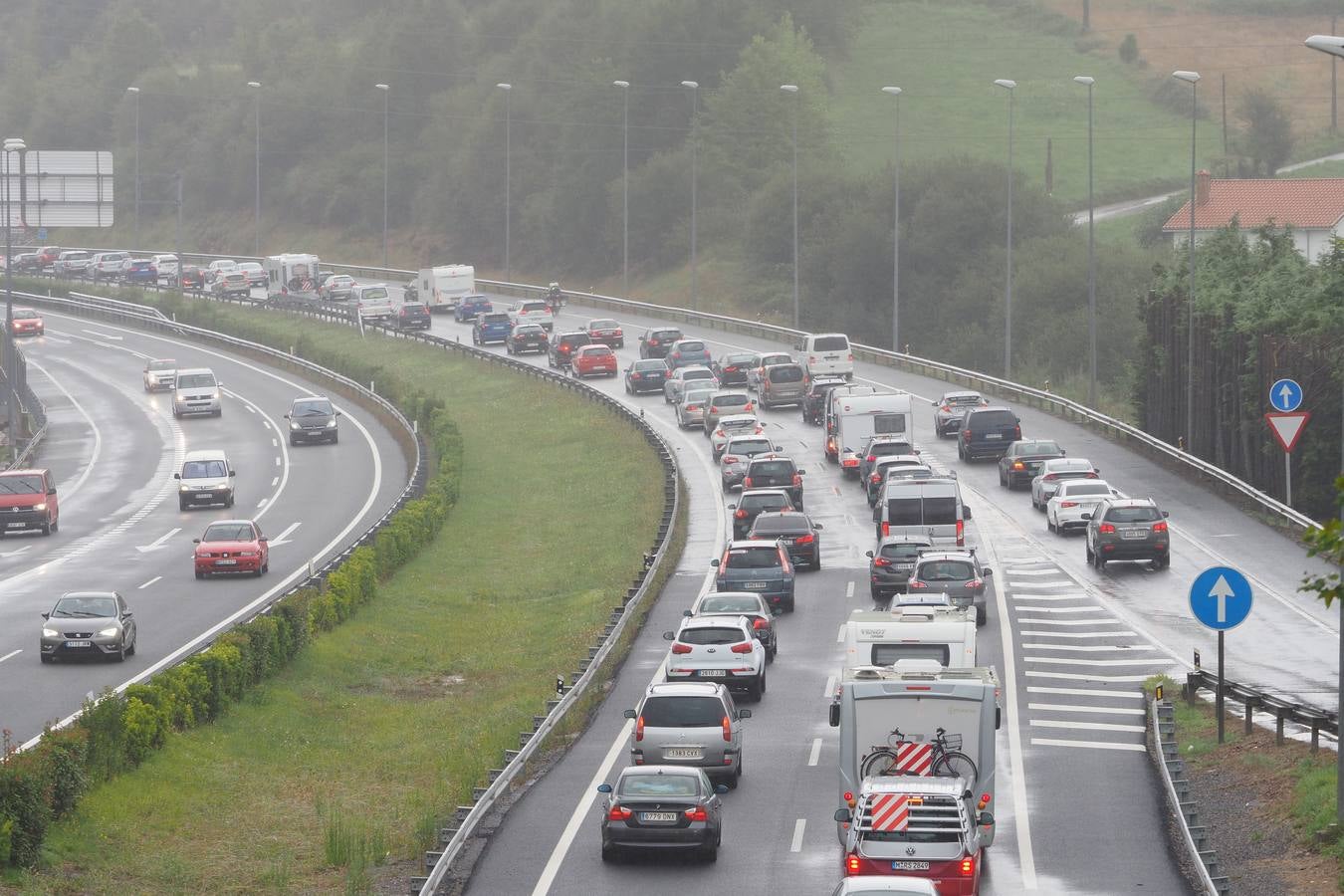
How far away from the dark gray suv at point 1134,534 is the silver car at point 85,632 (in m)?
21.2

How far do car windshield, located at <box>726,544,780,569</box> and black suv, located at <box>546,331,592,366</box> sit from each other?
45.6 m

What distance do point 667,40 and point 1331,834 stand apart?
123983 millimetres

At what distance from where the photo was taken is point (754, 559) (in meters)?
40.2

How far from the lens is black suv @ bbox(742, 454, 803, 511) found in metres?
52.5

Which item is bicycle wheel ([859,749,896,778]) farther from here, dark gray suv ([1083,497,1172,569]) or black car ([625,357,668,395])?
black car ([625,357,668,395])

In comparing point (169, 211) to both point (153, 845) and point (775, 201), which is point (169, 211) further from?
point (153, 845)

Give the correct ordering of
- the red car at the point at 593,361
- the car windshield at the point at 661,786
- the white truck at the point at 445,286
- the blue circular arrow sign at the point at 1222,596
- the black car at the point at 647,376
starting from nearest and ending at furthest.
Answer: the car windshield at the point at 661,786
the blue circular arrow sign at the point at 1222,596
the black car at the point at 647,376
the red car at the point at 593,361
the white truck at the point at 445,286

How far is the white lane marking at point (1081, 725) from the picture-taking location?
30.1m

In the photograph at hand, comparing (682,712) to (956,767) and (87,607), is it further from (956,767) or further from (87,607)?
(87,607)

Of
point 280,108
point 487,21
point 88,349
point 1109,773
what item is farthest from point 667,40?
point 1109,773

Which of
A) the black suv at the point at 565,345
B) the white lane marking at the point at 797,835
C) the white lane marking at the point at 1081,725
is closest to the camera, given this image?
the white lane marking at the point at 797,835

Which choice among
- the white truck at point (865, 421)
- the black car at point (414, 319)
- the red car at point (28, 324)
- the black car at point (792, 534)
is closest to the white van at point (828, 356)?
the white truck at point (865, 421)

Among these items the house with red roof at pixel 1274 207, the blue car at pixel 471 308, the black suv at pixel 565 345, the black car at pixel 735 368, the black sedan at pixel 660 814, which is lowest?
the black sedan at pixel 660 814

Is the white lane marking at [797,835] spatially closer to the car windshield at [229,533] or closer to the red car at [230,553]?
the red car at [230,553]
